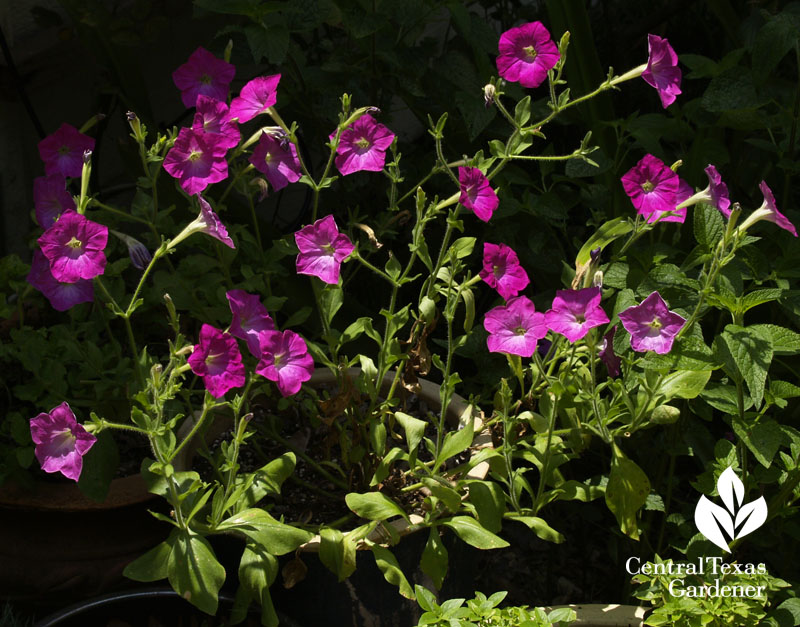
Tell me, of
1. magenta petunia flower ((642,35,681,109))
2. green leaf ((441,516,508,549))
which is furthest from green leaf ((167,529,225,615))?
magenta petunia flower ((642,35,681,109))

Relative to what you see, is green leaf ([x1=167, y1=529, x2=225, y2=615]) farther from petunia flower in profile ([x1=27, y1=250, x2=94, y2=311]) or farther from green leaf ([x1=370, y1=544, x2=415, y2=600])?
petunia flower in profile ([x1=27, y1=250, x2=94, y2=311])

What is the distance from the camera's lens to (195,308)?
158 centimetres

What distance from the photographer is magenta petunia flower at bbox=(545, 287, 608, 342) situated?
122 centimetres

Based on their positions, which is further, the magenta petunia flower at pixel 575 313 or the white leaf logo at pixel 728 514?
the white leaf logo at pixel 728 514

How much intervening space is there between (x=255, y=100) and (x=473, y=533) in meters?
0.69

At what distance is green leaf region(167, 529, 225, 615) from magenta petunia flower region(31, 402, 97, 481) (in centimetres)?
20

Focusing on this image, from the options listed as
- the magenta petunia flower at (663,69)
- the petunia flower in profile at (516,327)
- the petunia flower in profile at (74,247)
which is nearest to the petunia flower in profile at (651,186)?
the magenta petunia flower at (663,69)

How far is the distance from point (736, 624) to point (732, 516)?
201 millimetres

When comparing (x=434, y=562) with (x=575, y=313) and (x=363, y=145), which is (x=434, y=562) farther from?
(x=363, y=145)

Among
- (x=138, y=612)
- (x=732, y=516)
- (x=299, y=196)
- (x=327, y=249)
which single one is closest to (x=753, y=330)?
(x=732, y=516)

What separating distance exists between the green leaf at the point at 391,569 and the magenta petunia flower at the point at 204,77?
0.70 m

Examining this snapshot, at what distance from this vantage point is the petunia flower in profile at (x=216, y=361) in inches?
45.2

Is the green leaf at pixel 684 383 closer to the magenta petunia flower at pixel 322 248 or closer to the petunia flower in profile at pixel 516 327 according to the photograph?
the petunia flower in profile at pixel 516 327

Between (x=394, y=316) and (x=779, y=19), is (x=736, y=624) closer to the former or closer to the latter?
(x=394, y=316)
